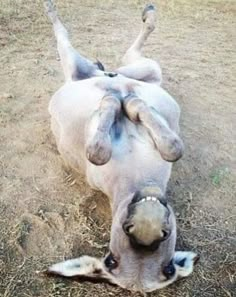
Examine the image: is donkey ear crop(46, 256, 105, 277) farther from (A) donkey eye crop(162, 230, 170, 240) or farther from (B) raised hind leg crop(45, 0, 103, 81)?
(B) raised hind leg crop(45, 0, 103, 81)

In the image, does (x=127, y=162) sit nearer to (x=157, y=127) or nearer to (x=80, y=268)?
(x=157, y=127)

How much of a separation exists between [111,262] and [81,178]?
1.34 m

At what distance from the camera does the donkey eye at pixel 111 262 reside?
10.4 ft

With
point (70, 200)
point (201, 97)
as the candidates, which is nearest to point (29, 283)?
point (70, 200)

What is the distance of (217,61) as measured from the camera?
5.96 m

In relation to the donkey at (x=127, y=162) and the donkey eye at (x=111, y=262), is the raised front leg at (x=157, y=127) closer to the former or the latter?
the donkey at (x=127, y=162)

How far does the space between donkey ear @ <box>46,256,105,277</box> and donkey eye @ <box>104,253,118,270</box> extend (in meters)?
0.04

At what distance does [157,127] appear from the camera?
3465 mm

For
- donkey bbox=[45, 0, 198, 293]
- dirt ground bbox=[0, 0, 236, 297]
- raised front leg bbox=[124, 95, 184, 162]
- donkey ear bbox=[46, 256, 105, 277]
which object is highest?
raised front leg bbox=[124, 95, 184, 162]

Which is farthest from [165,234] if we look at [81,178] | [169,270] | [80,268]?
[81,178]

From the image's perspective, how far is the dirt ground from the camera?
387cm

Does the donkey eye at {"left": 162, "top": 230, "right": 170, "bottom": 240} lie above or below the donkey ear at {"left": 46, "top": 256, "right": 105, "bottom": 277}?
above

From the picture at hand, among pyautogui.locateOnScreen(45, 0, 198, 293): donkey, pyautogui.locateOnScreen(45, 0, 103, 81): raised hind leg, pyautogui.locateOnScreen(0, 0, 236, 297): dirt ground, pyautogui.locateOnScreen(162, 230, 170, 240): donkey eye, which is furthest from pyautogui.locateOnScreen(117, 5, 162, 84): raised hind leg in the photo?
pyautogui.locateOnScreen(162, 230, 170, 240): donkey eye

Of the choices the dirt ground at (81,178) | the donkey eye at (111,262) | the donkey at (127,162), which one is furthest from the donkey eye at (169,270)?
the dirt ground at (81,178)
